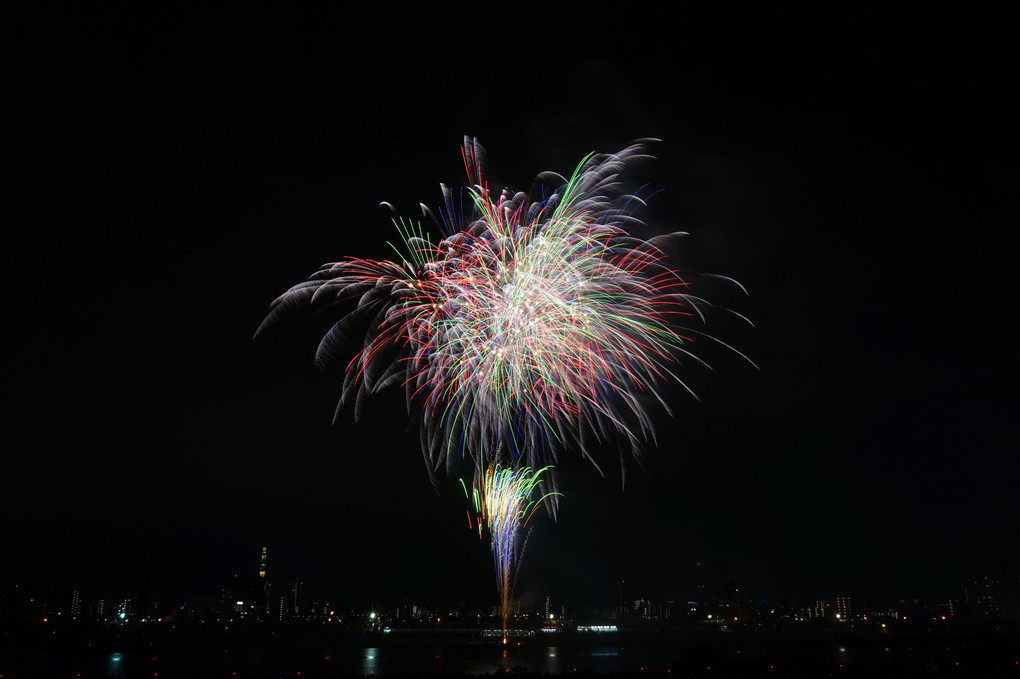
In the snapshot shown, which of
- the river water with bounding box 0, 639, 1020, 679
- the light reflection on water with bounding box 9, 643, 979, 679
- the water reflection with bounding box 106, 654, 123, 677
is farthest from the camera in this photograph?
the water reflection with bounding box 106, 654, 123, 677

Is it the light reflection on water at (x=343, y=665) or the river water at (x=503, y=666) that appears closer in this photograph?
the river water at (x=503, y=666)

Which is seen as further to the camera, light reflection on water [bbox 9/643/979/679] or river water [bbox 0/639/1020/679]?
light reflection on water [bbox 9/643/979/679]

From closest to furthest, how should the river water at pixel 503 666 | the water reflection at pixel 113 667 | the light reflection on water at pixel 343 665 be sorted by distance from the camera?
1. the river water at pixel 503 666
2. the light reflection on water at pixel 343 665
3. the water reflection at pixel 113 667

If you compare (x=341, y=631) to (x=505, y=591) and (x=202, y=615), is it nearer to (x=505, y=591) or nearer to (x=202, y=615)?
(x=202, y=615)

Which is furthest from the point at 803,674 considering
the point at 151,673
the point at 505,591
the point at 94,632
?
the point at 94,632

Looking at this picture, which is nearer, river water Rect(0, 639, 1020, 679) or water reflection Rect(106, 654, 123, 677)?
river water Rect(0, 639, 1020, 679)

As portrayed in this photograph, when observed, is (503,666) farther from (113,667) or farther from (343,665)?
(113,667)

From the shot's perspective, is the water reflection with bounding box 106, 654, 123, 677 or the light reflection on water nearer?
the light reflection on water

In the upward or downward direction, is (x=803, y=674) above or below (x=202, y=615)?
above

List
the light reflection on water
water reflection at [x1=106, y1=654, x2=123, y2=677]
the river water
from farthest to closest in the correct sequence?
water reflection at [x1=106, y1=654, x2=123, y2=677] < the light reflection on water < the river water

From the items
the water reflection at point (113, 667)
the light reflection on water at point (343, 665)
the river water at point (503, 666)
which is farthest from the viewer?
the water reflection at point (113, 667)

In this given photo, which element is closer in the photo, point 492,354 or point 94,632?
point 492,354
